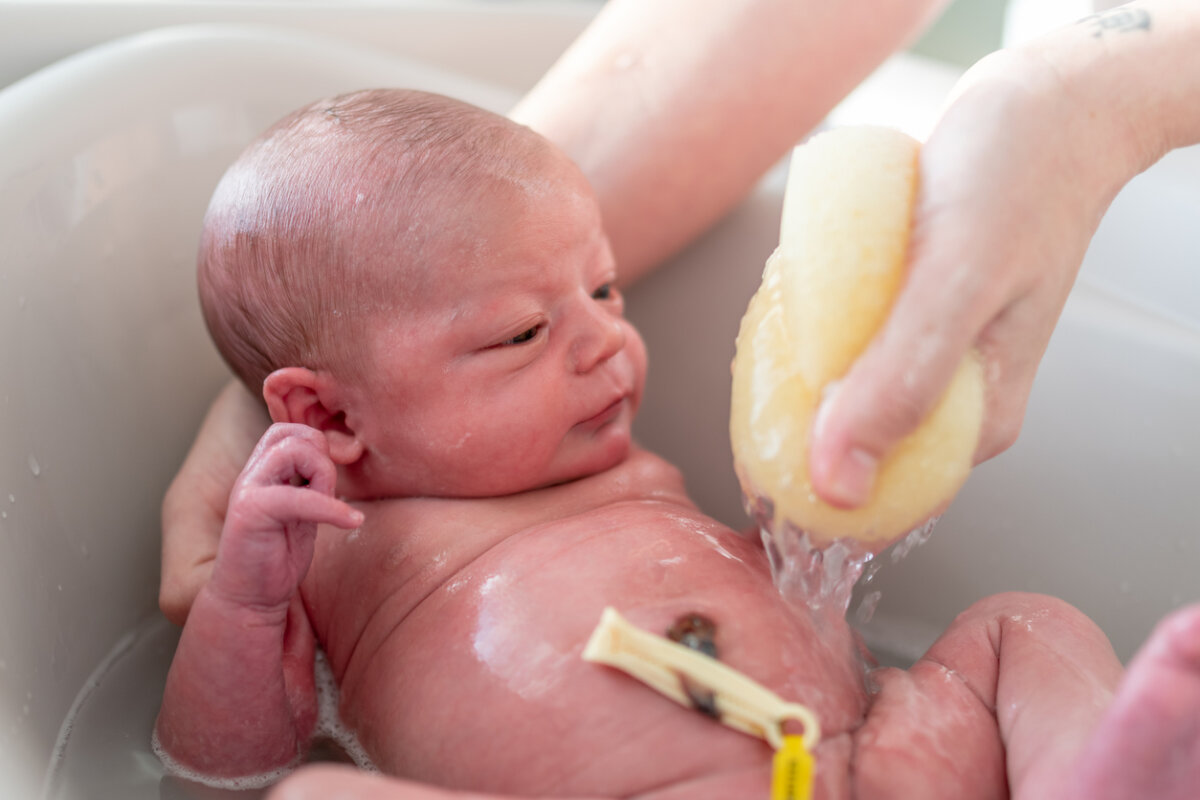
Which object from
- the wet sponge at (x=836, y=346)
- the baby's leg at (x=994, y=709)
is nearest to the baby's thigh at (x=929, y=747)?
the baby's leg at (x=994, y=709)

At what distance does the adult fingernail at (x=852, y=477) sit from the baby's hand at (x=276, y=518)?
37cm

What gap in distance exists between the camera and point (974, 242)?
681 mm

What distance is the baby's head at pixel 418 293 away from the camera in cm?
94

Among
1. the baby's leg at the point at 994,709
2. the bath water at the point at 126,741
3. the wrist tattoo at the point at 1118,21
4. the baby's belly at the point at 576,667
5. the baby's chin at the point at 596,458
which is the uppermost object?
the wrist tattoo at the point at 1118,21

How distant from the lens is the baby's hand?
0.83 meters

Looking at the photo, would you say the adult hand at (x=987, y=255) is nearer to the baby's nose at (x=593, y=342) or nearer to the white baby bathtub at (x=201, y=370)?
the baby's nose at (x=593, y=342)

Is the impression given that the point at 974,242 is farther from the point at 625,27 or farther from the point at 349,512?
the point at 625,27

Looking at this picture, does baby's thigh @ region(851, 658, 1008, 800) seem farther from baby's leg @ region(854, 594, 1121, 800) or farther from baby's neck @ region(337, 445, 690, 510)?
baby's neck @ region(337, 445, 690, 510)

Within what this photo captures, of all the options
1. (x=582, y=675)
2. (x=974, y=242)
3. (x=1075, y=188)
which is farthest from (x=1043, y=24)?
(x=582, y=675)

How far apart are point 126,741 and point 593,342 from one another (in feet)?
1.80

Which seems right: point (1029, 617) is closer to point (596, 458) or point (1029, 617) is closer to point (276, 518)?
point (596, 458)

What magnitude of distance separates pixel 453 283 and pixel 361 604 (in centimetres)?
30

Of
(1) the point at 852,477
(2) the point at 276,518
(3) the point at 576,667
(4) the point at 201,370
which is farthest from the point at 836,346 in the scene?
(4) the point at 201,370

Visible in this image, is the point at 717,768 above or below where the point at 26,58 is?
below
